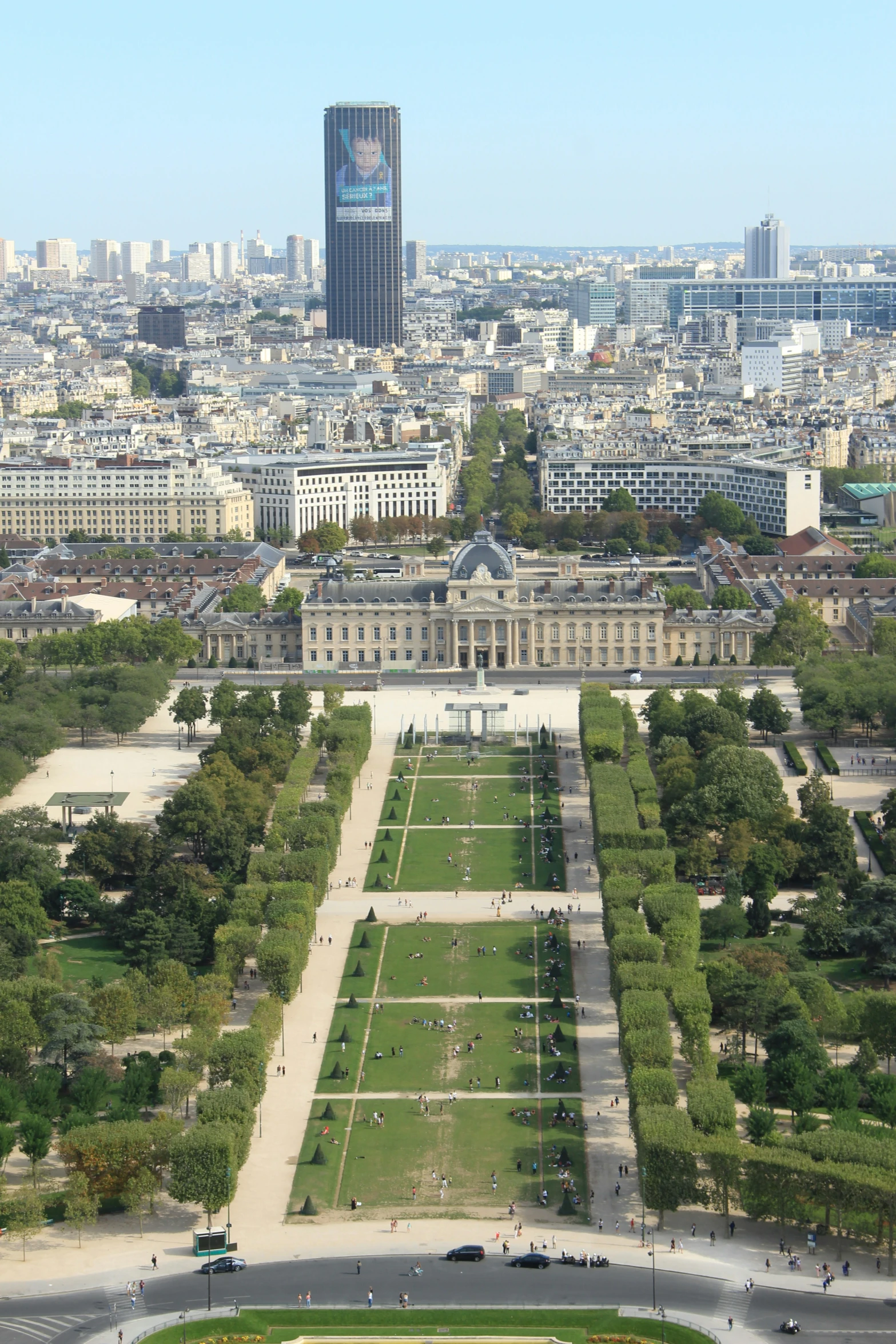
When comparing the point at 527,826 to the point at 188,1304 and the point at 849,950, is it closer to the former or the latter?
the point at 849,950

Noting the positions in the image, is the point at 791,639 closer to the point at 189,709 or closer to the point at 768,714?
the point at 768,714

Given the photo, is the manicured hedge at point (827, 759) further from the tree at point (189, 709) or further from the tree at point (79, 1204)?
the tree at point (79, 1204)

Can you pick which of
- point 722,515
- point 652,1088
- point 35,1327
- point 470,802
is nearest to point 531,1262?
point 652,1088

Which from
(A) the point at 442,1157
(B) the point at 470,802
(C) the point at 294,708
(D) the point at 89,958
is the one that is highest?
(C) the point at 294,708

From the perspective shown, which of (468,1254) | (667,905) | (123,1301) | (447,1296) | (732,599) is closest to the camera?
(447,1296)

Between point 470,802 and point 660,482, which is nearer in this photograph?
point 470,802

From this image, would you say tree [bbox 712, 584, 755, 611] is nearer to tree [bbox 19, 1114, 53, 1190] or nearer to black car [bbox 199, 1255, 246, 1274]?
tree [bbox 19, 1114, 53, 1190]

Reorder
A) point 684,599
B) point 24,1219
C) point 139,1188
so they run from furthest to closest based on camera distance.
Answer: point 684,599 → point 139,1188 → point 24,1219
